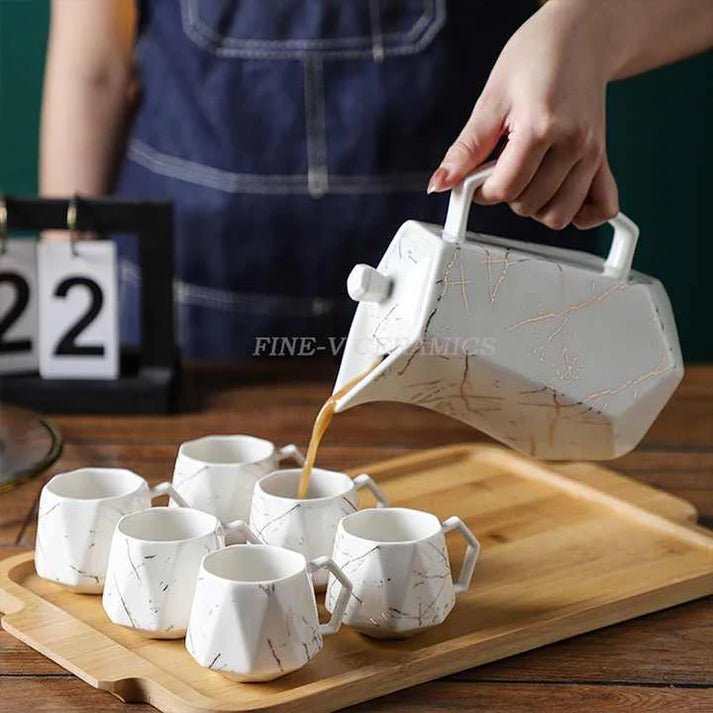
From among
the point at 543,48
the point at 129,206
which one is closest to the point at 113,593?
the point at 543,48

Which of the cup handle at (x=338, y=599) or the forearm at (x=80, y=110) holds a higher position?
the forearm at (x=80, y=110)

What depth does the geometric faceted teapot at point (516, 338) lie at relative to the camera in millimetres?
989

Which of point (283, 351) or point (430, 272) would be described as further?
point (283, 351)

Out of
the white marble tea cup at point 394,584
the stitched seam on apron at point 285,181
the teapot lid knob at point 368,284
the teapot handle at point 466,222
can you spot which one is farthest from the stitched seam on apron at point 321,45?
the white marble tea cup at point 394,584

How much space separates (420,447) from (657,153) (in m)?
1.10

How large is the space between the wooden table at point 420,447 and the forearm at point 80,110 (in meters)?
0.38

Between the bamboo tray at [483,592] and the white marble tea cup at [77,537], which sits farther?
the white marble tea cup at [77,537]

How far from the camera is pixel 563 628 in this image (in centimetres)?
98

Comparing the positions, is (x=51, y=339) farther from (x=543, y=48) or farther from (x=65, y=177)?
(x=543, y=48)

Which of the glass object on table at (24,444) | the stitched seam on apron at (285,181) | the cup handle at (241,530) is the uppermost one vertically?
the stitched seam on apron at (285,181)

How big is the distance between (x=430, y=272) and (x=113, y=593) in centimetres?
32

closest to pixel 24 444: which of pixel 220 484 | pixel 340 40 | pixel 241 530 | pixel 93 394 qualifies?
pixel 93 394

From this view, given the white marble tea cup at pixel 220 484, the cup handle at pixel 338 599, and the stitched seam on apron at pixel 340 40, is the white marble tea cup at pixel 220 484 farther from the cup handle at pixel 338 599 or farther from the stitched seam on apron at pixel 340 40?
the stitched seam on apron at pixel 340 40

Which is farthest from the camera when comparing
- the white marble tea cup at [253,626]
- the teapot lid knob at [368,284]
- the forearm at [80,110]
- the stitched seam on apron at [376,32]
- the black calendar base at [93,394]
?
the forearm at [80,110]
